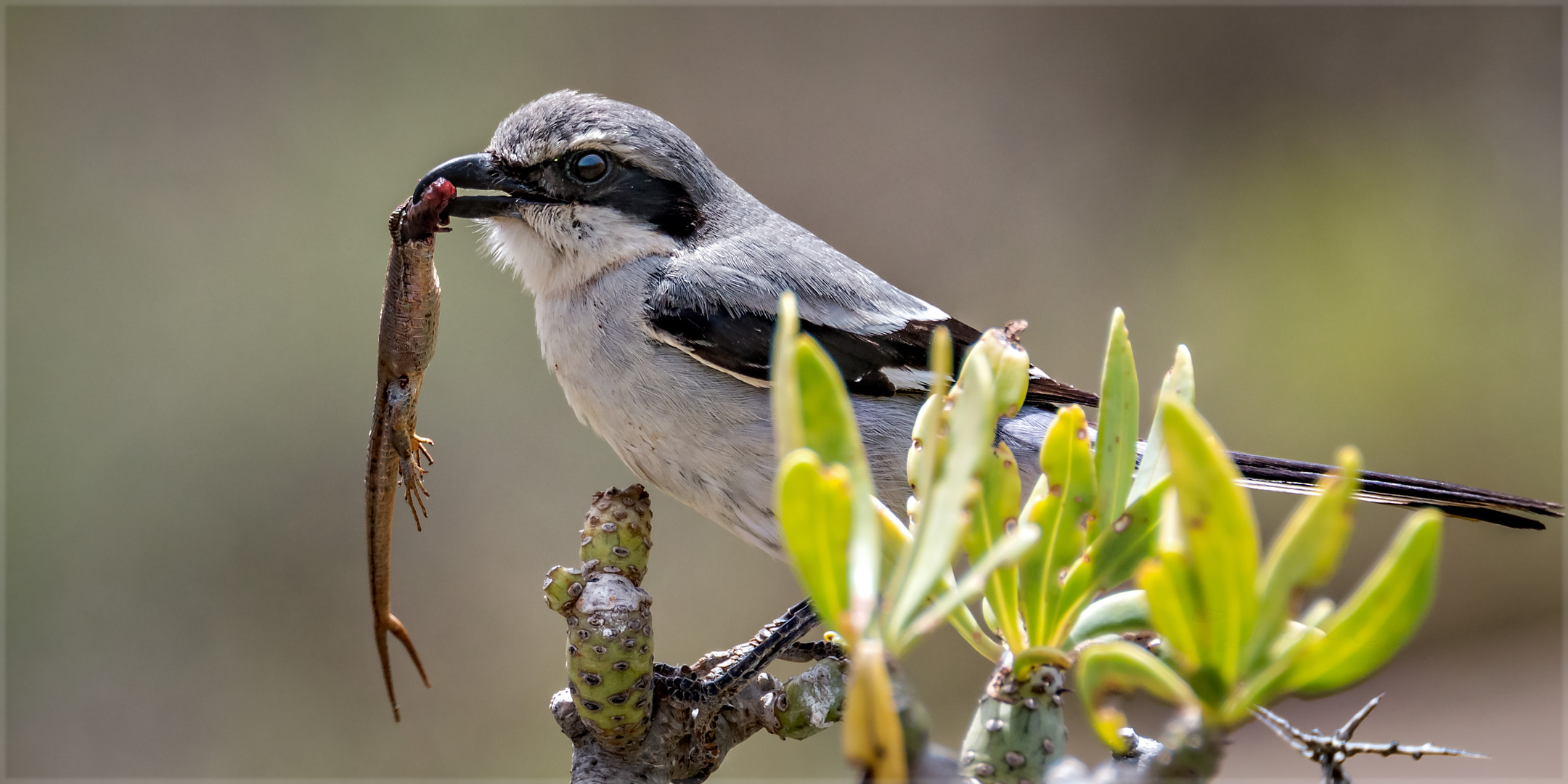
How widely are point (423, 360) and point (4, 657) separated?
3695 millimetres

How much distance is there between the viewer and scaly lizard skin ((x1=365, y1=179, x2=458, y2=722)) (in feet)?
6.22

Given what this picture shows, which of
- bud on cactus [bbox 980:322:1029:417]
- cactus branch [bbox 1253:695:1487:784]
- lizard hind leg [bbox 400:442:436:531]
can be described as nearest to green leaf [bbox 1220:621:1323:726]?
bud on cactus [bbox 980:322:1029:417]

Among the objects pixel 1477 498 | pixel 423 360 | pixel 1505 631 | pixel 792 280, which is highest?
pixel 792 280

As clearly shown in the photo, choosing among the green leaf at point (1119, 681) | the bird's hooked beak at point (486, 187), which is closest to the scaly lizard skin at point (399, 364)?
the bird's hooked beak at point (486, 187)

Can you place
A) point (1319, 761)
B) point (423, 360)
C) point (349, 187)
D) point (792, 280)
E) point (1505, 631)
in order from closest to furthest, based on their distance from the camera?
point (1319, 761), point (423, 360), point (792, 280), point (349, 187), point (1505, 631)

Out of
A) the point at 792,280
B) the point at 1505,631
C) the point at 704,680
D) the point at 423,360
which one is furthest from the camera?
the point at 1505,631

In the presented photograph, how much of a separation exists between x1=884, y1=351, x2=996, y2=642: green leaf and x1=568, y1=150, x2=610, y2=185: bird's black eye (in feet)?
6.39

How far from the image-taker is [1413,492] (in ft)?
6.22

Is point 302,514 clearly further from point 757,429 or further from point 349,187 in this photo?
point 757,429

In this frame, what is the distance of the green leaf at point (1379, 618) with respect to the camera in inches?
18.5

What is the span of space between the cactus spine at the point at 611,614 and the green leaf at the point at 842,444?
74 centimetres

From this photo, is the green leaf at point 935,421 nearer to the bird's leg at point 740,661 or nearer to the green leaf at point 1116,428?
the green leaf at point 1116,428

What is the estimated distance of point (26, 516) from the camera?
14.6ft

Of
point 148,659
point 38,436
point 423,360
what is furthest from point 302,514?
point 423,360
